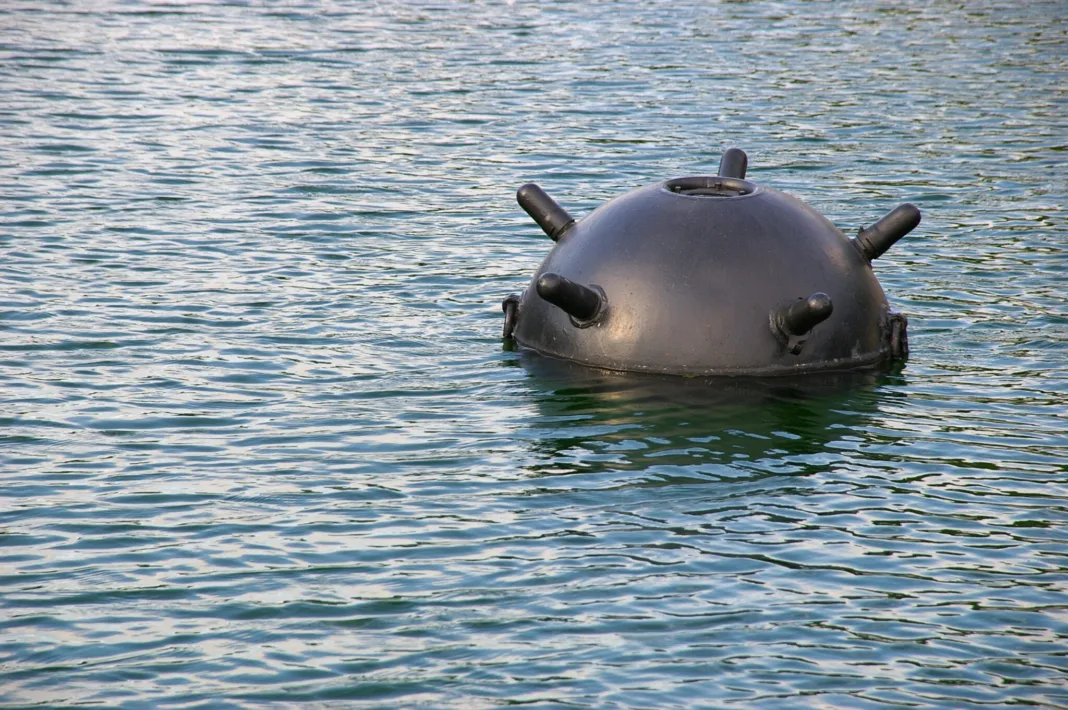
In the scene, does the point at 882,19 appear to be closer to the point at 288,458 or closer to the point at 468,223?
the point at 468,223

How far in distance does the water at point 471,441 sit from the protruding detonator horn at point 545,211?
104 centimetres

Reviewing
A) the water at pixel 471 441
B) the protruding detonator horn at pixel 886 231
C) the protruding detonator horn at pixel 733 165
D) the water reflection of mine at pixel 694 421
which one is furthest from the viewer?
the protruding detonator horn at pixel 733 165

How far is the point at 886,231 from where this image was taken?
37.1 feet

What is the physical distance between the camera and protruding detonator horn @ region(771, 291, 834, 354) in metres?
10.2

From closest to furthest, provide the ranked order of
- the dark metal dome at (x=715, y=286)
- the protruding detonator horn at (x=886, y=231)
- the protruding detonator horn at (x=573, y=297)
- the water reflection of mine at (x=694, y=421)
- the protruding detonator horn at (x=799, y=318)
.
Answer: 1. the water reflection of mine at (x=694, y=421)
2. the protruding detonator horn at (x=799, y=318)
3. the protruding detonator horn at (x=573, y=297)
4. the dark metal dome at (x=715, y=286)
5. the protruding detonator horn at (x=886, y=231)

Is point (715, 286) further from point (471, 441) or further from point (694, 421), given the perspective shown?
point (471, 441)

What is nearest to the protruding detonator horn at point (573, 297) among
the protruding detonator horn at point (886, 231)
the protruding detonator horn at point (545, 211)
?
the protruding detonator horn at point (545, 211)

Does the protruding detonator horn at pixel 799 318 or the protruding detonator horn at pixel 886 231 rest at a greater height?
the protruding detonator horn at pixel 886 231

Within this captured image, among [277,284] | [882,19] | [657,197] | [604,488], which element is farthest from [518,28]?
[604,488]

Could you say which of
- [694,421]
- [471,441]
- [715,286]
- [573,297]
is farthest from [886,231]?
[471,441]

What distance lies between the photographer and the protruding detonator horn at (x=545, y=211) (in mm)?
11688

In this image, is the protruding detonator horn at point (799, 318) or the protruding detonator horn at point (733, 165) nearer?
the protruding detonator horn at point (799, 318)

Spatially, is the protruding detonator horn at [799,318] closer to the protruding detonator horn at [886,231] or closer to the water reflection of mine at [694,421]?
the water reflection of mine at [694,421]

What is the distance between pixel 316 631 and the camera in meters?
7.73
